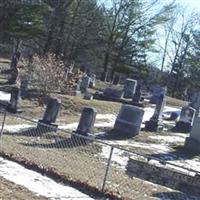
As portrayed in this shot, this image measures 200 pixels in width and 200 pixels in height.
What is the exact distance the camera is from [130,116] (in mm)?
20422

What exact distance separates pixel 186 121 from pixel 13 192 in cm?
1639

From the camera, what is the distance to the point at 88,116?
17469 millimetres

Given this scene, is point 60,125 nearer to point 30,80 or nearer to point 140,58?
point 30,80

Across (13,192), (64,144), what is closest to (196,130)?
(64,144)

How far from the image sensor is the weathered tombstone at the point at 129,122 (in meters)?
20.3

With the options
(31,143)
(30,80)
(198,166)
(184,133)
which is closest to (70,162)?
(31,143)

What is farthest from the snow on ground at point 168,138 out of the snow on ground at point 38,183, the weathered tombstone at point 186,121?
the snow on ground at point 38,183

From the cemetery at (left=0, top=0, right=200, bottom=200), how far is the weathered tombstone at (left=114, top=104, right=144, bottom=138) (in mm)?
35

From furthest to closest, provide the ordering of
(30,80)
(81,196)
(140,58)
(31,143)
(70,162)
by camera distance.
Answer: (140,58) → (30,80) → (31,143) → (70,162) → (81,196)

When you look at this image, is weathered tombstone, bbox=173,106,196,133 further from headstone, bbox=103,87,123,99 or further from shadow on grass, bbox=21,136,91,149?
shadow on grass, bbox=21,136,91,149

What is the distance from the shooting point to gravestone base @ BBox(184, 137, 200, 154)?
768 inches

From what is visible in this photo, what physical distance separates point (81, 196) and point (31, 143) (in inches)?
216

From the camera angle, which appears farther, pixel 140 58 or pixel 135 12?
pixel 140 58

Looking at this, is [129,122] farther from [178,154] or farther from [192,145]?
[178,154]
